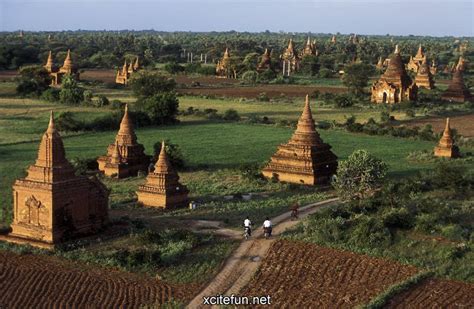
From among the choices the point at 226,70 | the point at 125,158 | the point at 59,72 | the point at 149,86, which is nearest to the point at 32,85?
the point at 59,72

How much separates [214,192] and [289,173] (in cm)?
430

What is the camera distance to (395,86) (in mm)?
69875

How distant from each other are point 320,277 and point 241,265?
2.36 m

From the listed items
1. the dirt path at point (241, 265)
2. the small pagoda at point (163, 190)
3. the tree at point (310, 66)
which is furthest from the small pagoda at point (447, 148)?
the tree at point (310, 66)

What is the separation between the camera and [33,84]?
245 feet

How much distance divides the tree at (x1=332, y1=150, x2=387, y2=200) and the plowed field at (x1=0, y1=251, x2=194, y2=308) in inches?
411

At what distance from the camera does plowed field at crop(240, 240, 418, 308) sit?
746 inches

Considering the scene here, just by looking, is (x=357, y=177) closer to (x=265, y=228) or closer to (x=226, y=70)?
(x=265, y=228)

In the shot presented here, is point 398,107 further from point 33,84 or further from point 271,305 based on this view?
point 271,305

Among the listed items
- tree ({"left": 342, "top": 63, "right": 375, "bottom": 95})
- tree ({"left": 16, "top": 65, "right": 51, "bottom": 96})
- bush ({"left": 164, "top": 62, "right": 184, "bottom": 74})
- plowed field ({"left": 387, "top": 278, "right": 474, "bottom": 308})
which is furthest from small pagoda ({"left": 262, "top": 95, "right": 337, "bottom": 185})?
bush ({"left": 164, "top": 62, "right": 184, "bottom": 74})

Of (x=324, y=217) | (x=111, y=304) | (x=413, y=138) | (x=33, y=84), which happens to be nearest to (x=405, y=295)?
(x=324, y=217)

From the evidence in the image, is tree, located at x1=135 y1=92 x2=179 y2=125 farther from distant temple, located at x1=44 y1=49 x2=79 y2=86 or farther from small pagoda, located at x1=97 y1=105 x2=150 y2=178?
distant temple, located at x1=44 y1=49 x2=79 y2=86

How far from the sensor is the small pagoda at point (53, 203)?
2307cm

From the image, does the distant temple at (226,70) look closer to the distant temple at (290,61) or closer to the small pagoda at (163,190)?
the distant temple at (290,61)
